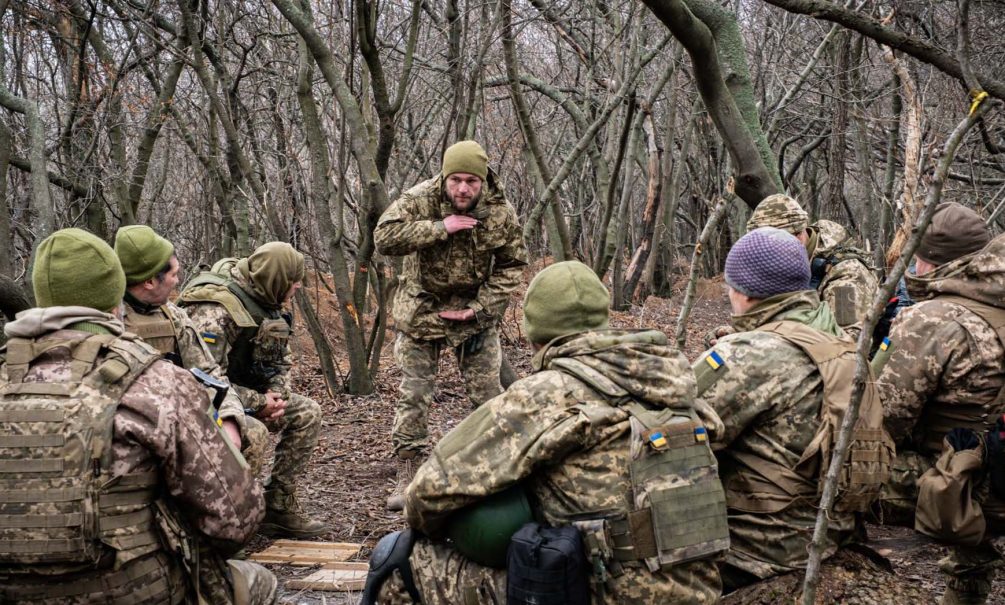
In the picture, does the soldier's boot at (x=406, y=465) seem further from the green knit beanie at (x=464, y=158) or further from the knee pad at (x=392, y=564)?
the knee pad at (x=392, y=564)

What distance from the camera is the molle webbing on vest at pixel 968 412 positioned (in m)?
3.21

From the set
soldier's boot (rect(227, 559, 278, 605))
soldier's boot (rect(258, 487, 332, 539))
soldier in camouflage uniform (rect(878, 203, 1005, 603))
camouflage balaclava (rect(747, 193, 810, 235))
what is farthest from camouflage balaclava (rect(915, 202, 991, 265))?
soldier's boot (rect(258, 487, 332, 539))

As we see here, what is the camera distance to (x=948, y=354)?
10.6 feet

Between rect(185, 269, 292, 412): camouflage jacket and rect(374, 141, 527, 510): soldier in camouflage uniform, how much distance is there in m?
1.07

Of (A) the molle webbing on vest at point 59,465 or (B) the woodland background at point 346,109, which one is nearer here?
(A) the molle webbing on vest at point 59,465

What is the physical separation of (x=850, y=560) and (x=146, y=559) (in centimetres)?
249

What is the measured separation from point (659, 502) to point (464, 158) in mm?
3277

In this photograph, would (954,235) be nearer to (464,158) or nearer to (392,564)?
(392,564)

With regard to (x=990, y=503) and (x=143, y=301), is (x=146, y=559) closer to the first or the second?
(x=143, y=301)

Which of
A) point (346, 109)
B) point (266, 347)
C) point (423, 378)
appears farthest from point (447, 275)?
point (346, 109)

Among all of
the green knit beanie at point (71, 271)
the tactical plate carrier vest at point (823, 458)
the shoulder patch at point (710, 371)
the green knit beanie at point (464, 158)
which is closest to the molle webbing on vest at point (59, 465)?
the green knit beanie at point (71, 271)

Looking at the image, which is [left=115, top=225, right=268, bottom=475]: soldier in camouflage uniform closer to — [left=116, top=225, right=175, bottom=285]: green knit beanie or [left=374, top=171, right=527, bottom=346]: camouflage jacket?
[left=116, top=225, right=175, bottom=285]: green knit beanie

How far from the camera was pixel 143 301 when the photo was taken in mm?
3604

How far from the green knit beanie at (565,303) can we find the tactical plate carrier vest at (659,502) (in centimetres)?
20
